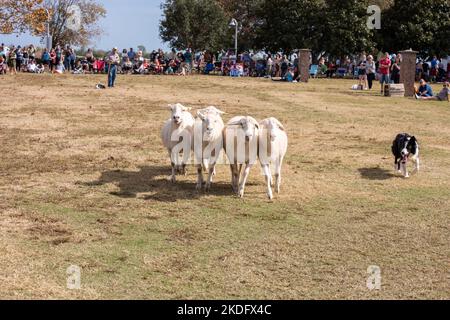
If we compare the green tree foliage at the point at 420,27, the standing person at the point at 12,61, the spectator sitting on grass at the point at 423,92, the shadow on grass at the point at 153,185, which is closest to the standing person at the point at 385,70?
the spectator sitting on grass at the point at 423,92

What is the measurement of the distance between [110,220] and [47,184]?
271 cm

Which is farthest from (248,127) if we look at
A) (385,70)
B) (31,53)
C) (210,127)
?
(31,53)

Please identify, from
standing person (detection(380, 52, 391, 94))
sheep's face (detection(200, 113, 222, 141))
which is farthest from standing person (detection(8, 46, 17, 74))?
sheep's face (detection(200, 113, 222, 141))

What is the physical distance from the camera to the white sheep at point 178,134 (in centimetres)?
1170

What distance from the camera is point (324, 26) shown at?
46.5 meters

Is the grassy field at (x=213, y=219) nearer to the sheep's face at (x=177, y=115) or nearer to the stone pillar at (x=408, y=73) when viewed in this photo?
the sheep's face at (x=177, y=115)

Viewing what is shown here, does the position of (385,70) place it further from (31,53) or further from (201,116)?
(31,53)

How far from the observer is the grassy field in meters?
7.02

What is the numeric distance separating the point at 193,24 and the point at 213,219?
4352cm

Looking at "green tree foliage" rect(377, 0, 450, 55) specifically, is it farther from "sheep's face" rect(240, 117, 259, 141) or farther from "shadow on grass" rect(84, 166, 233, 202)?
"sheep's face" rect(240, 117, 259, 141)

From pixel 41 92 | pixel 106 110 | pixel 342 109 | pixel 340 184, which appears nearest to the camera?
pixel 340 184

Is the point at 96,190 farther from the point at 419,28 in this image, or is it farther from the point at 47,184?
the point at 419,28

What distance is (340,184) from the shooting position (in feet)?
39.6
